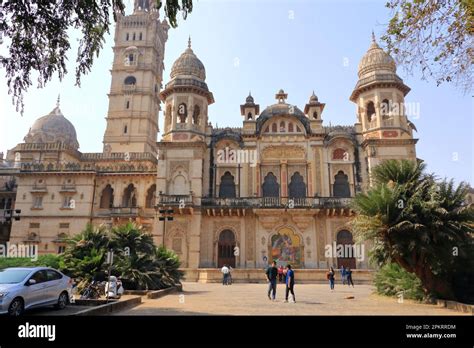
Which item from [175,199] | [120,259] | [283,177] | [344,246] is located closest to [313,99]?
[283,177]

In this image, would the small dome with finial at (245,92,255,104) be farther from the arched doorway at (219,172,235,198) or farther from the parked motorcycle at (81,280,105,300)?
the parked motorcycle at (81,280,105,300)

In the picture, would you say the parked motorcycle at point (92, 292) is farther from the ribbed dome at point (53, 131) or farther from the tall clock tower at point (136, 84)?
the ribbed dome at point (53, 131)

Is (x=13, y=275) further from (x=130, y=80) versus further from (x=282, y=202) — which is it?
(x=130, y=80)

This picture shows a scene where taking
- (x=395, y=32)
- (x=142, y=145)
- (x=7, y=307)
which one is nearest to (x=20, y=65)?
(x=7, y=307)

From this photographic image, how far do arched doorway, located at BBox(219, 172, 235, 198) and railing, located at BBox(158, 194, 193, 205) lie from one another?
9.98ft

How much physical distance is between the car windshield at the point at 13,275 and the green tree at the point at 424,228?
11797mm

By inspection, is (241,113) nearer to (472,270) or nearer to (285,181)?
(285,181)

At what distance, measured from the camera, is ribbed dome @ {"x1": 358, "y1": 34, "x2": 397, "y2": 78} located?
3328 cm

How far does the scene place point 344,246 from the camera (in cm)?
3033

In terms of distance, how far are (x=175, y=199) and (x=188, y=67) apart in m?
12.7

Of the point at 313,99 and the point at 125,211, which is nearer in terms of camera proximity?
the point at 125,211

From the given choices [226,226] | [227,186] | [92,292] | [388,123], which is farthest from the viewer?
[227,186]

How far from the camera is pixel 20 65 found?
8.04 m

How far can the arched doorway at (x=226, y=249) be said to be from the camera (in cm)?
3055
